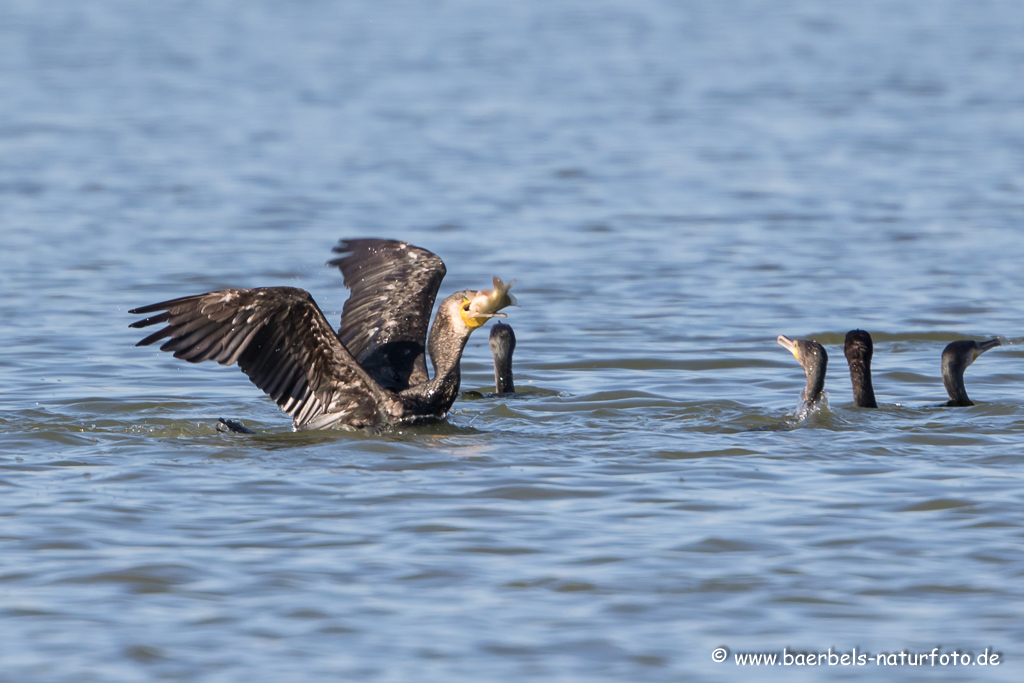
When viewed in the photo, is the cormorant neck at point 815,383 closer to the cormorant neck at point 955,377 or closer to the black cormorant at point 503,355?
the cormorant neck at point 955,377

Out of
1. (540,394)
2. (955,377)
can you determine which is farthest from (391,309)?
(955,377)

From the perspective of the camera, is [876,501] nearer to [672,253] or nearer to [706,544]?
[706,544]

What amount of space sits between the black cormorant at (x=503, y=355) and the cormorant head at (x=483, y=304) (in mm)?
1335

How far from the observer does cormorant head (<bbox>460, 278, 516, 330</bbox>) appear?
8.15 metres

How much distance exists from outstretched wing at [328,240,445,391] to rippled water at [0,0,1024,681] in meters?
0.53

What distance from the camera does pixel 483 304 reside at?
27.3 feet

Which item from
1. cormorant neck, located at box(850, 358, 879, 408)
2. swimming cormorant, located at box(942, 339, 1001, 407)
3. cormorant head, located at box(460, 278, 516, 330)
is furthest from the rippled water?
cormorant head, located at box(460, 278, 516, 330)

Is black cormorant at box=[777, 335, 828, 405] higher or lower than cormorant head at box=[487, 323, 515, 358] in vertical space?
lower

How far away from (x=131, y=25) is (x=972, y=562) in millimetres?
34332

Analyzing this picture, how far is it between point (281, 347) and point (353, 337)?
1.32 m

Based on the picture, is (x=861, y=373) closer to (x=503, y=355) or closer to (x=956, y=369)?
(x=956, y=369)

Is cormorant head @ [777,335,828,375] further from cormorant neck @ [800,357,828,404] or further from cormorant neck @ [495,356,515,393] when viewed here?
cormorant neck @ [495,356,515,393]

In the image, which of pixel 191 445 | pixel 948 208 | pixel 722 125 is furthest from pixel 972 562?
pixel 722 125

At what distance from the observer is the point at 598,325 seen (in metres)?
11.7
